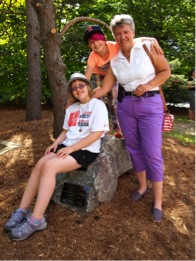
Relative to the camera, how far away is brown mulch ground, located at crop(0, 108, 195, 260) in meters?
2.81

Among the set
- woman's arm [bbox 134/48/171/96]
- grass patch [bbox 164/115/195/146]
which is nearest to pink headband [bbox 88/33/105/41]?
woman's arm [bbox 134/48/171/96]

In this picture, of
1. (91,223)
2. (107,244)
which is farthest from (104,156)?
(107,244)

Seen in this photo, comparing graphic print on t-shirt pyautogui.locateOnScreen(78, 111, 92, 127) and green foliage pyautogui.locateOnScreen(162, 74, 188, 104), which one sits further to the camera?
green foliage pyautogui.locateOnScreen(162, 74, 188, 104)

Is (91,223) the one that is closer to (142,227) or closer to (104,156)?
(142,227)

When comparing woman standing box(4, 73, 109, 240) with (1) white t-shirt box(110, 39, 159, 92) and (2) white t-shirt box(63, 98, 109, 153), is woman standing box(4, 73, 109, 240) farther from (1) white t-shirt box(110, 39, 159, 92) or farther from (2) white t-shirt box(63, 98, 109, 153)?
(1) white t-shirt box(110, 39, 159, 92)

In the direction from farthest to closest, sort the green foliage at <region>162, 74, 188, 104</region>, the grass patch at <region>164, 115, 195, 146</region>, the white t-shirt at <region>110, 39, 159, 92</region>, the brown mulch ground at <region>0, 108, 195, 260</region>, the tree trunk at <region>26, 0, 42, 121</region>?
the green foliage at <region>162, 74, 188, 104</region> < the tree trunk at <region>26, 0, 42, 121</region> < the grass patch at <region>164, 115, 195, 146</region> < the white t-shirt at <region>110, 39, 159, 92</region> < the brown mulch ground at <region>0, 108, 195, 260</region>

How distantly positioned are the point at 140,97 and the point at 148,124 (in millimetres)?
292

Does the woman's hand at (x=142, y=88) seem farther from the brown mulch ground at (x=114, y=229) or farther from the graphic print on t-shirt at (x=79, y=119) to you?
the brown mulch ground at (x=114, y=229)

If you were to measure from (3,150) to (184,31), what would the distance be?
28.9ft

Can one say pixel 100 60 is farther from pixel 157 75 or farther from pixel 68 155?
pixel 68 155

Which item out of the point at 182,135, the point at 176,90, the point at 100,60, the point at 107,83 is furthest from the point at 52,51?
the point at 176,90

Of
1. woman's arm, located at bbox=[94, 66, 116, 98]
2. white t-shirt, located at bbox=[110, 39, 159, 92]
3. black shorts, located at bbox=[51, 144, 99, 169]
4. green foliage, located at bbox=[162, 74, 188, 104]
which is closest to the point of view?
white t-shirt, located at bbox=[110, 39, 159, 92]

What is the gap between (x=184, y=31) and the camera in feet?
36.9

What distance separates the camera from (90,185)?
3270 millimetres
